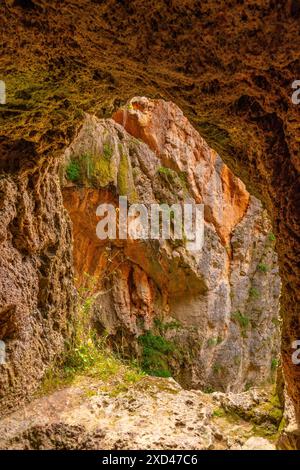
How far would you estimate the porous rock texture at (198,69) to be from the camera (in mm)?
1887

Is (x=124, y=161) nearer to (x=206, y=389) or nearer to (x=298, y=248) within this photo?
(x=206, y=389)

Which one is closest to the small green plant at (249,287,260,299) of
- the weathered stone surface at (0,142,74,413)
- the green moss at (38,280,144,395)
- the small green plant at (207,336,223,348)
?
the small green plant at (207,336,223,348)

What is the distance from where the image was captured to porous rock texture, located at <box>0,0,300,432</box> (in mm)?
1887

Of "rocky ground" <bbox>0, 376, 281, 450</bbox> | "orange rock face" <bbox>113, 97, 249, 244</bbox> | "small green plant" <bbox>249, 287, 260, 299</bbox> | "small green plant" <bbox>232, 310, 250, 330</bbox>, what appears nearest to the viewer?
"rocky ground" <bbox>0, 376, 281, 450</bbox>

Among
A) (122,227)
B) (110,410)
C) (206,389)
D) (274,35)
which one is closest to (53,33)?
(274,35)

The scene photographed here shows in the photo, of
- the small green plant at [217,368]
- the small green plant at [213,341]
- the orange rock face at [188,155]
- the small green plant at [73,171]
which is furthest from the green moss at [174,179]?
the small green plant at [217,368]

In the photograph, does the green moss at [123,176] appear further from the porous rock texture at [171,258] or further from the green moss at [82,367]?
the green moss at [82,367]

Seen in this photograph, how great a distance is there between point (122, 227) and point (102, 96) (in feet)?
18.1

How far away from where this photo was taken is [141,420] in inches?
126

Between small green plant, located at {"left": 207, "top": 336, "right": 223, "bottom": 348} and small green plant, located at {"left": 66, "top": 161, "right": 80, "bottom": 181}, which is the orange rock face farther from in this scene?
small green plant, located at {"left": 207, "top": 336, "right": 223, "bottom": 348}

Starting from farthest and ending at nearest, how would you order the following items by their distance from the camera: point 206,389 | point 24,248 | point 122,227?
point 206,389 < point 122,227 < point 24,248

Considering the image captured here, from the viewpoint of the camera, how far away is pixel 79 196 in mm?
7906

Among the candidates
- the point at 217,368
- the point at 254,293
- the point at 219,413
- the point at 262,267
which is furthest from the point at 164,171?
the point at 219,413

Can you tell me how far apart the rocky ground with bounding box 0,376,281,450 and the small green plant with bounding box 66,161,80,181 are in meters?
4.50
